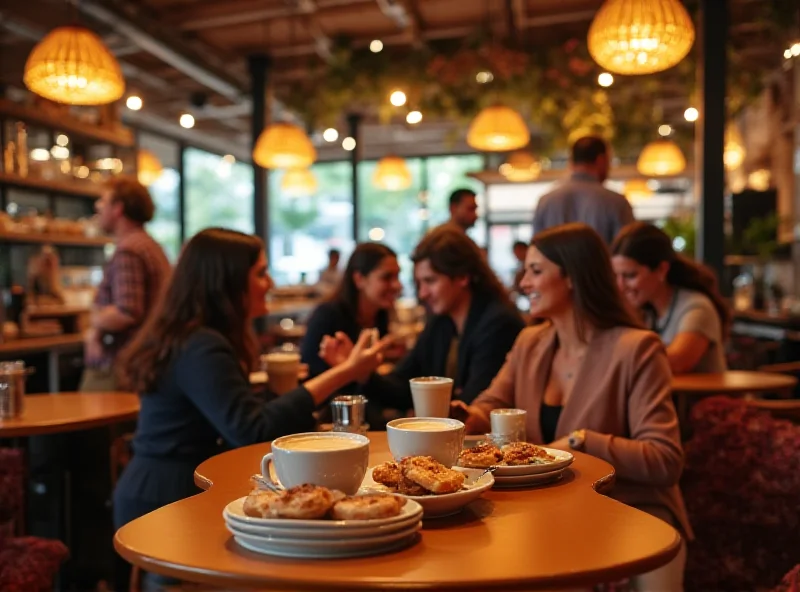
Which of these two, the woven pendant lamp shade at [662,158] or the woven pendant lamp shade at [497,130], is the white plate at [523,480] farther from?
the woven pendant lamp shade at [662,158]

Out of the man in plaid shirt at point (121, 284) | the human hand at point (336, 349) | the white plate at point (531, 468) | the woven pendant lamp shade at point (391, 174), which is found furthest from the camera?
the woven pendant lamp shade at point (391, 174)

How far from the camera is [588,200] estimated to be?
5031 mm

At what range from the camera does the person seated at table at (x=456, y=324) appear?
343 centimetres

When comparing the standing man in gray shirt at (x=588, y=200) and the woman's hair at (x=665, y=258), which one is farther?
the standing man in gray shirt at (x=588, y=200)

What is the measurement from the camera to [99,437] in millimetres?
3766

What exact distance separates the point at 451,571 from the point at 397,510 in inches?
5.7

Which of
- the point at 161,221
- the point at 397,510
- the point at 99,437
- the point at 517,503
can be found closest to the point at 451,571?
the point at 397,510

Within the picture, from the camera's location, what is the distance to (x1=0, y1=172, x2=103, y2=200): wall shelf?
6.74m

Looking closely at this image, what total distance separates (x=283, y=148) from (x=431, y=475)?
21.1 feet

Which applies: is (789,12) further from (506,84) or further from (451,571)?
(451,571)

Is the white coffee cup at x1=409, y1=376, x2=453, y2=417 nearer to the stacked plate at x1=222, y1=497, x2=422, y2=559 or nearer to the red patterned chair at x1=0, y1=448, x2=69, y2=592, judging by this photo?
the stacked plate at x1=222, y1=497, x2=422, y2=559

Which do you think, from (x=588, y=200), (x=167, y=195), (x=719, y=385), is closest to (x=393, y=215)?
(x=167, y=195)

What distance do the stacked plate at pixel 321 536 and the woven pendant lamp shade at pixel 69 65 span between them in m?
4.18

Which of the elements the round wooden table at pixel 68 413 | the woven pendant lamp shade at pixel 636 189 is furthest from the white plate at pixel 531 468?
the woven pendant lamp shade at pixel 636 189
